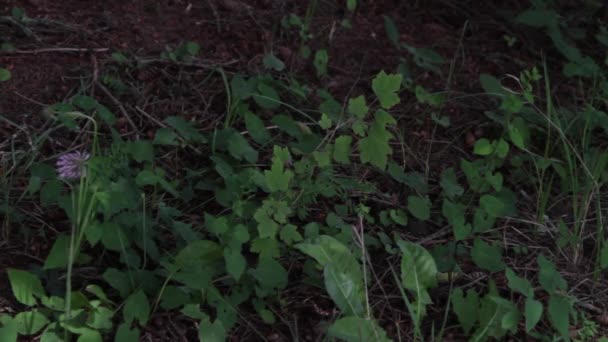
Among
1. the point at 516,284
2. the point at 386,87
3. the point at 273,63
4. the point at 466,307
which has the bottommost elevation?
the point at 466,307

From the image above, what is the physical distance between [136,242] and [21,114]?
2.08ft

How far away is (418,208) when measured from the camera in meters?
2.10

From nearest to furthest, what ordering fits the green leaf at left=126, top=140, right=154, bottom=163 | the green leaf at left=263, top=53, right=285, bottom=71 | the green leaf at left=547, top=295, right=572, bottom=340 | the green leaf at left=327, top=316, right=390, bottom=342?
1. the green leaf at left=327, top=316, right=390, bottom=342
2. the green leaf at left=547, top=295, right=572, bottom=340
3. the green leaf at left=126, top=140, right=154, bottom=163
4. the green leaf at left=263, top=53, right=285, bottom=71

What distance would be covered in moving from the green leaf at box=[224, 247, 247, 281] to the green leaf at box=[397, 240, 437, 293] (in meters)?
0.39

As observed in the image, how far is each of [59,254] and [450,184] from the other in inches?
42.7

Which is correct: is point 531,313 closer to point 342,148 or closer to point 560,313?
point 560,313

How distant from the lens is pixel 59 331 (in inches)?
66.2

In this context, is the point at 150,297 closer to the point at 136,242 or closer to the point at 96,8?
the point at 136,242

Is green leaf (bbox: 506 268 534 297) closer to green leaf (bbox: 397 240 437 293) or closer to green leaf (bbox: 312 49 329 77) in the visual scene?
green leaf (bbox: 397 240 437 293)

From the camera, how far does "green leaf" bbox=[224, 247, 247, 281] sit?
5.69 feet

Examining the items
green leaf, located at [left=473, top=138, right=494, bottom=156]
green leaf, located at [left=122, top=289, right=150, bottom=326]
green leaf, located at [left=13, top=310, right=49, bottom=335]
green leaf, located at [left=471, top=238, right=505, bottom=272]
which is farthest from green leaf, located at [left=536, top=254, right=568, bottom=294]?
green leaf, located at [left=13, top=310, right=49, bottom=335]

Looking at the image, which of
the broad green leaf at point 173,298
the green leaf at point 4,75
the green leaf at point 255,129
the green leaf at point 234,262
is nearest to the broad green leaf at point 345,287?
the green leaf at point 234,262

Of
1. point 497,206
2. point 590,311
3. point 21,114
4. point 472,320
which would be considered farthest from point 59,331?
point 590,311

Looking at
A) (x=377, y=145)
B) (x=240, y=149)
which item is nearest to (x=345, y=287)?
(x=377, y=145)
